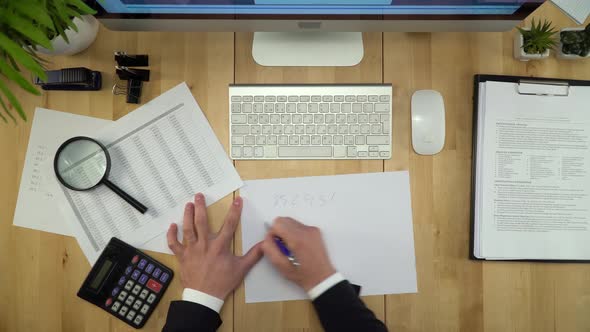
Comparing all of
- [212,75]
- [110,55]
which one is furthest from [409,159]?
[110,55]

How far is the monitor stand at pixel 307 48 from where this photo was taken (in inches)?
32.3

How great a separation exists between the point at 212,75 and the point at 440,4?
0.47 metres

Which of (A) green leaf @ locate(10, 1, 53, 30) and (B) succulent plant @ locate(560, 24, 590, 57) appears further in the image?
(B) succulent plant @ locate(560, 24, 590, 57)

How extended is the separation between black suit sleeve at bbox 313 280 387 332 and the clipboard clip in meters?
0.53

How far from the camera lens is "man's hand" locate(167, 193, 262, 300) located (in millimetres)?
784

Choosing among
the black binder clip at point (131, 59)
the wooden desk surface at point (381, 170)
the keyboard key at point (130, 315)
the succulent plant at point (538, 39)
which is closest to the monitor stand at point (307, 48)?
the wooden desk surface at point (381, 170)

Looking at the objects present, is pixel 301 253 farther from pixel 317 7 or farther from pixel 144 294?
pixel 317 7

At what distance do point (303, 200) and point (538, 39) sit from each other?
0.57 meters

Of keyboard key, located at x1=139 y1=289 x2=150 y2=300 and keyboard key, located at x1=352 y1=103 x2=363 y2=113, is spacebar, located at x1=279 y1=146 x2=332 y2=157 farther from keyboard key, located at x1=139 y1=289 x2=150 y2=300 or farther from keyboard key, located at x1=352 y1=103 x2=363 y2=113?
keyboard key, located at x1=139 y1=289 x2=150 y2=300

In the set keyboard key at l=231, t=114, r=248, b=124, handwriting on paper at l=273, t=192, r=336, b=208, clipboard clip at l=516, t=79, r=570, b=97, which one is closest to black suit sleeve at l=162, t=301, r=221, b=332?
handwriting on paper at l=273, t=192, r=336, b=208

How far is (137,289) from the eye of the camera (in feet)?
2.63

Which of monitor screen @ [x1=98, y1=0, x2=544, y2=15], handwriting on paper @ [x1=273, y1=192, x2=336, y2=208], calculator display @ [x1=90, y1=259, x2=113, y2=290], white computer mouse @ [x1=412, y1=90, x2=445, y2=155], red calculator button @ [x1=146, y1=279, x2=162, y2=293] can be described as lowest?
red calculator button @ [x1=146, y1=279, x2=162, y2=293]

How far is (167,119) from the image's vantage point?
83cm

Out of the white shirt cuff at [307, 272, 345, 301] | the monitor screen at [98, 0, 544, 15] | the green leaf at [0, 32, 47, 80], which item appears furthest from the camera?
the white shirt cuff at [307, 272, 345, 301]
